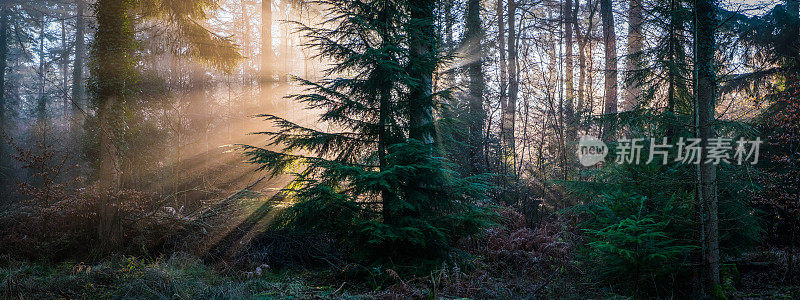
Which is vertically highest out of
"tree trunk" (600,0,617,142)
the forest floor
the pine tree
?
"tree trunk" (600,0,617,142)

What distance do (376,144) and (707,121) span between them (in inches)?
206

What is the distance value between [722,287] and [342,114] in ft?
22.0

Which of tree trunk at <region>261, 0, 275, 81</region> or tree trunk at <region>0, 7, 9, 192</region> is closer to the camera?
tree trunk at <region>261, 0, 275, 81</region>

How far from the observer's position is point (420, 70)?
6.16m

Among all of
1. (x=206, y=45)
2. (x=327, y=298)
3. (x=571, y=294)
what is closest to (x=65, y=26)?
(x=206, y=45)

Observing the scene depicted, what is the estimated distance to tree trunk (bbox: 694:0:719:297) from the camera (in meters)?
5.45

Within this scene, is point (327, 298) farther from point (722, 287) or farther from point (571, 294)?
point (722, 287)

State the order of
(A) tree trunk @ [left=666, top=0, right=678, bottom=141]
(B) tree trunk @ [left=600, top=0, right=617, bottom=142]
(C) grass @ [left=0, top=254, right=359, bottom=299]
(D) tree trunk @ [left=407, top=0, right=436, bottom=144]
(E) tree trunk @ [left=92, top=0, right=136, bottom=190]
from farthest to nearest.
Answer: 1. (B) tree trunk @ [left=600, top=0, right=617, bottom=142]
2. (E) tree trunk @ [left=92, top=0, right=136, bottom=190]
3. (A) tree trunk @ [left=666, top=0, right=678, bottom=141]
4. (D) tree trunk @ [left=407, top=0, right=436, bottom=144]
5. (C) grass @ [left=0, top=254, right=359, bottom=299]

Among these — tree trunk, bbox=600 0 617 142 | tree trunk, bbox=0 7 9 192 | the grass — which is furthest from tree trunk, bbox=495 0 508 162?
tree trunk, bbox=0 7 9 192

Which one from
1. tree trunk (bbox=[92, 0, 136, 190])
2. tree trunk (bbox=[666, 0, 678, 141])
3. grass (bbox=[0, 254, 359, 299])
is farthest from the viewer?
tree trunk (bbox=[92, 0, 136, 190])

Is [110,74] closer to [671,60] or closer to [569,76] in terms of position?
[671,60]

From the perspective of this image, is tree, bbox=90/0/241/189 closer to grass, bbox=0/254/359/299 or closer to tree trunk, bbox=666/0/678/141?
grass, bbox=0/254/359/299

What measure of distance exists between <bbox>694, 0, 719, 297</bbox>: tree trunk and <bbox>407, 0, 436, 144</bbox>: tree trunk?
160 inches

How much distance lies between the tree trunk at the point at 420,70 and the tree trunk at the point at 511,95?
6.28 metres
